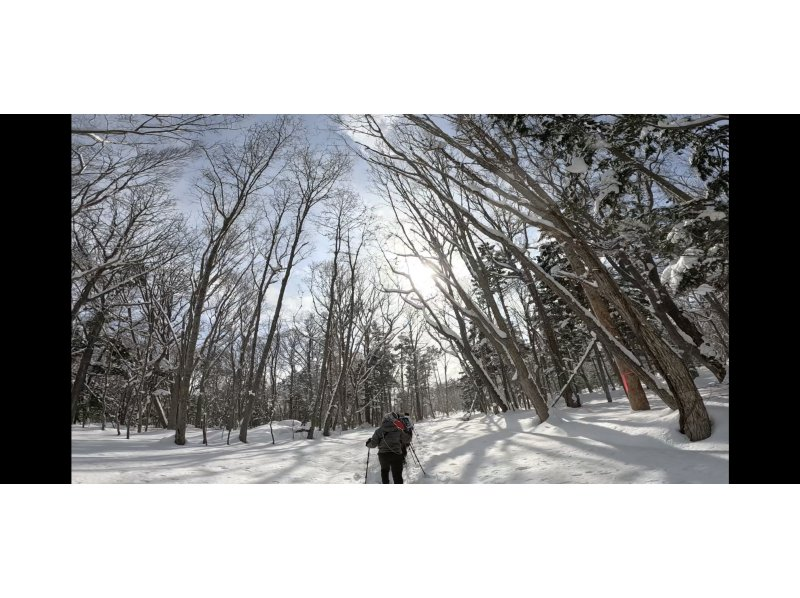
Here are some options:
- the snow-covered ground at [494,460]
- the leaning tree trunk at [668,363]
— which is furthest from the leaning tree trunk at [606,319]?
the snow-covered ground at [494,460]

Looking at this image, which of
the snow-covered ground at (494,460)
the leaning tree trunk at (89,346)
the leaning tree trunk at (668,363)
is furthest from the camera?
the leaning tree trunk at (89,346)

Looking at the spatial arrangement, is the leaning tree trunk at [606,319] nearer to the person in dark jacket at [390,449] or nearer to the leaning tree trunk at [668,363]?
the leaning tree trunk at [668,363]

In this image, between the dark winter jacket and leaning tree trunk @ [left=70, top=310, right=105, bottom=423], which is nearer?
the dark winter jacket

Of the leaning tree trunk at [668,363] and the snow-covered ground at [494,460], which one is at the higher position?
the leaning tree trunk at [668,363]

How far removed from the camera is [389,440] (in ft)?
12.0

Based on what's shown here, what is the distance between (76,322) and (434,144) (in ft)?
18.6

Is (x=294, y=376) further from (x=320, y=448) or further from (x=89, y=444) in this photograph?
(x=89, y=444)

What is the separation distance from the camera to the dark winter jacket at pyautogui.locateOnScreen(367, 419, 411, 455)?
3.60 metres

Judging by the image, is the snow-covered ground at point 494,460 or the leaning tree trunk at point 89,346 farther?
the leaning tree trunk at point 89,346

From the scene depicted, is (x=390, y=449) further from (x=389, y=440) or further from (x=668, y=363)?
(x=668, y=363)

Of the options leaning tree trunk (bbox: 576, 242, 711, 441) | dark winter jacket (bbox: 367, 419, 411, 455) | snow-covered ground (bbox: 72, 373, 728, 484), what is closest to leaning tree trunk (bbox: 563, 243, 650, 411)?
leaning tree trunk (bbox: 576, 242, 711, 441)

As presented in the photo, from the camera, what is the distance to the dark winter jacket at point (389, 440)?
3.60 meters

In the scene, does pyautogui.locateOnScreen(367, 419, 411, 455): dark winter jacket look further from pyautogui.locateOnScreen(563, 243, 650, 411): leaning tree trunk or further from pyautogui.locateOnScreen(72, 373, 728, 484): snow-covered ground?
pyautogui.locateOnScreen(563, 243, 650, 411): leaning tree trunk
